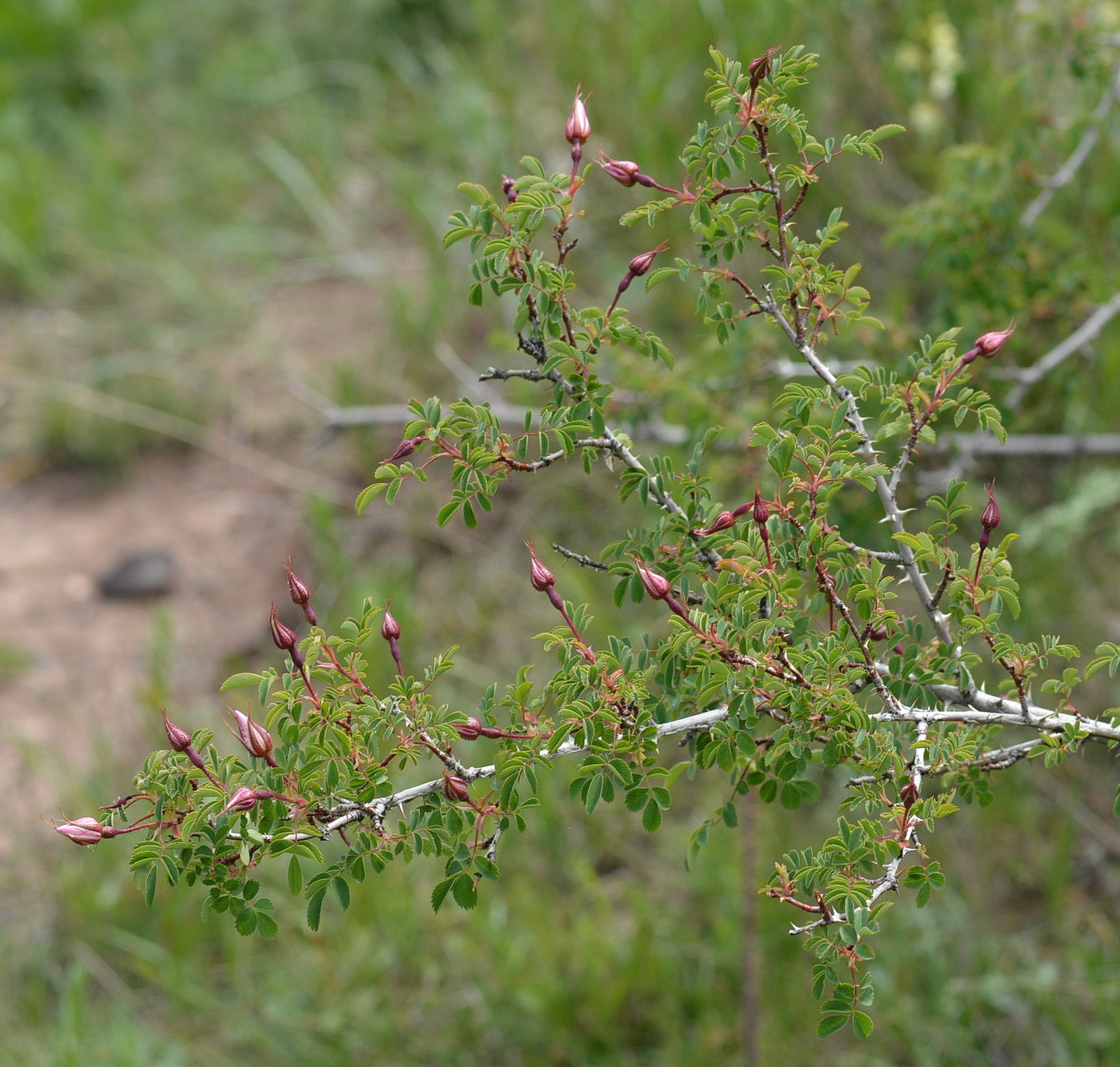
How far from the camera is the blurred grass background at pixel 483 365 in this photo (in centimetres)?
244

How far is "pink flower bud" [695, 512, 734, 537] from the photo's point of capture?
1274mm

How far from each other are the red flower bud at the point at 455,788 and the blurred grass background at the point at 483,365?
0.95 meters

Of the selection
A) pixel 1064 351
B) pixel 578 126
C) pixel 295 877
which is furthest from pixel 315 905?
pixel 1064 351

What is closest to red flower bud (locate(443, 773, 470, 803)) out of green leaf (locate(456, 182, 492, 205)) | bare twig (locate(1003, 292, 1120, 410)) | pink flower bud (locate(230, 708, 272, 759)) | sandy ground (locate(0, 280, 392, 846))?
pink flower bud (locate(230, 708, 272, 759))

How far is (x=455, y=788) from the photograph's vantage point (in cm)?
115

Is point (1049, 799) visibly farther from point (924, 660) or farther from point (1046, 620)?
point (924, 660)

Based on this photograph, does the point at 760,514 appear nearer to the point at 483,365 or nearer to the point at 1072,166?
the point at 1072,166

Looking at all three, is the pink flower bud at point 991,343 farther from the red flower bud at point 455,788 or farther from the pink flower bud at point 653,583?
the red flower bud at point 455,788

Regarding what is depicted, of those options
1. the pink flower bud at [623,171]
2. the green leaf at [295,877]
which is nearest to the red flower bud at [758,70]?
the pink flower bud at [623,171]

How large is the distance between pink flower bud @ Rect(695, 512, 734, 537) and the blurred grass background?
0.74 meters

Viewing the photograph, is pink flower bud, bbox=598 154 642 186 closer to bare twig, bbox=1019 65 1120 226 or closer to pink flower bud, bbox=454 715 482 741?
pink flower bud, bbox=454 715 482 741

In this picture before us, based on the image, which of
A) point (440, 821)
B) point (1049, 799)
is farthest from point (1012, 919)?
point (440, 821)

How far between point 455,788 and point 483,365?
2.99 m

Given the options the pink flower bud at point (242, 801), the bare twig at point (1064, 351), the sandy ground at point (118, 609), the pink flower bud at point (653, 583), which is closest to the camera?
the pink flower bud at point (242, 801)
